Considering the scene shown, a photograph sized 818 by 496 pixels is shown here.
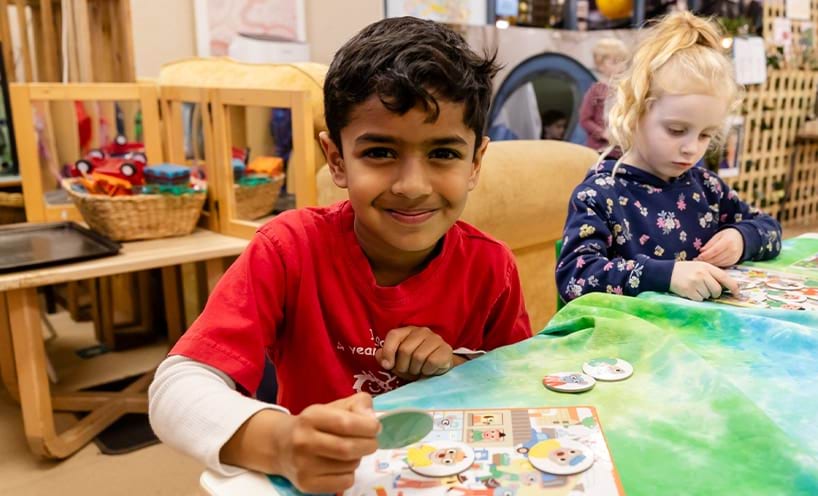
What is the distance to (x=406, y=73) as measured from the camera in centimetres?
69

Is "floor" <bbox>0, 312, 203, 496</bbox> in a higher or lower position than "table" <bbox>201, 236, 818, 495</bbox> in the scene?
lower

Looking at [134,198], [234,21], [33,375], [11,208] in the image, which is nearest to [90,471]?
[33,375]

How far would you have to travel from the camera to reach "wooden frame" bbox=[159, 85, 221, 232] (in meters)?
1.84

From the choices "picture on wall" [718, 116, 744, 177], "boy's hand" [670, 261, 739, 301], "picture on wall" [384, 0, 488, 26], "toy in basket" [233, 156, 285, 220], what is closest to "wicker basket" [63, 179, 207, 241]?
"toy in basket" [233, 156, 285, 220]

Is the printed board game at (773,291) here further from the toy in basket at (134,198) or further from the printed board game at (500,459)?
the toy in basket at (134,198)

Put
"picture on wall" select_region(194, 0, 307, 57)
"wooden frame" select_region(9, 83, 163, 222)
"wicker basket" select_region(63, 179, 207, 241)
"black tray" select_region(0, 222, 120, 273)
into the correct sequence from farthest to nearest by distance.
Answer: "picture on wall" select_region(194, 0, 307, 57) → "wooden frame" select_region(9, 83, 163, 222) → "wicker basket" select_region(63, 179, 207, 241) → "black tray" select_region(0, 222, 120, 273)

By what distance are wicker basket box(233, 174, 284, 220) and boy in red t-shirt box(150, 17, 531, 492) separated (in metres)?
1.09

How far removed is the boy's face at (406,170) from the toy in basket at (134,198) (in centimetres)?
117

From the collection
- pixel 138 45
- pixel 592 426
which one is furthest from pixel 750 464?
pixel 138 45

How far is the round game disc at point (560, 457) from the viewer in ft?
1.69

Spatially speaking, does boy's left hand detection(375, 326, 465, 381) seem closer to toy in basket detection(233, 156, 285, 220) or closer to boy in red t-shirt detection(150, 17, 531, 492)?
boy in red t-shirt detection(150, 17, 531, 492)

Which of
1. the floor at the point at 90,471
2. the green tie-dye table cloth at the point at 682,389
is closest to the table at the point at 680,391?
the green tie-dye table cloth at the point at 682,389

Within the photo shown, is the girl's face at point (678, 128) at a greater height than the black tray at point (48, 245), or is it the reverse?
the girl's face at point (678, 128)

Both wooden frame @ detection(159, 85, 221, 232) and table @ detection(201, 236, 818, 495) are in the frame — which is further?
wooden frame @ detection(159, 85, 221, 232)
